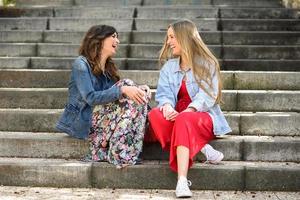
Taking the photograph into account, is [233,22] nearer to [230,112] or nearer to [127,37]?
[127,37]

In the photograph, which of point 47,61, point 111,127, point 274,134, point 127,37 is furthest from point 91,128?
point 127,37

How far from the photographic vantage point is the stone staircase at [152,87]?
4816 mm

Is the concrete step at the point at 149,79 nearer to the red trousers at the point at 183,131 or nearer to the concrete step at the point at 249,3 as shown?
the red trousers at the point at 183,131

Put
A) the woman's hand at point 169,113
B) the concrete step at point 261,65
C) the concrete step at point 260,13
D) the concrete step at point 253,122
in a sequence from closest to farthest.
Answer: the woman's hand at point 169,113 → the concrete step at point 253,122 → the concrete step at point 261,65 → the concrete step at point 260,13

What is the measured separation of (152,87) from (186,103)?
53.8 inches

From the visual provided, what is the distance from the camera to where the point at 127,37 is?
306 inches

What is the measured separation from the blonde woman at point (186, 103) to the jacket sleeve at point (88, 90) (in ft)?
1.20

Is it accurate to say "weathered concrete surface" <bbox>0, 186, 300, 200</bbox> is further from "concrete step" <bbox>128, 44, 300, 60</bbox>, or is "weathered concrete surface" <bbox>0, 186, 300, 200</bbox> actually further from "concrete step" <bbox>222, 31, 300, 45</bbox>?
"concrete step" <bbox>222, 31, 300, 45</bbox>

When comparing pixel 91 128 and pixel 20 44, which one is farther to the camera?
pixel 20 44

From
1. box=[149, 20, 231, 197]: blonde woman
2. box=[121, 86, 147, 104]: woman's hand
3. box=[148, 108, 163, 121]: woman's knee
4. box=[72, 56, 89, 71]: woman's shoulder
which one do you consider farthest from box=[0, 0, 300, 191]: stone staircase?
box=[72, 56, 89, 71]: woman's shoulder

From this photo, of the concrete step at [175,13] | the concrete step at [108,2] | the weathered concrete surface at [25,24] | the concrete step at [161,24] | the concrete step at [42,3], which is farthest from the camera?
the concrete step at [108,2]

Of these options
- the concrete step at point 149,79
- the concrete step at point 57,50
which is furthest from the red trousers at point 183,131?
the concrete step at point 57,50

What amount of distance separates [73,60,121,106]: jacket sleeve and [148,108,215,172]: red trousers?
14.2 inches

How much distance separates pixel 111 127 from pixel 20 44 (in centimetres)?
325
